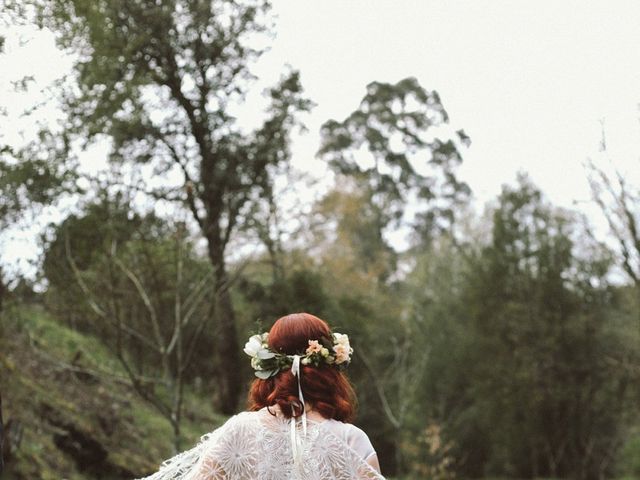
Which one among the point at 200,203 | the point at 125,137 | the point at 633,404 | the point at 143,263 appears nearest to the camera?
the point at 143,263

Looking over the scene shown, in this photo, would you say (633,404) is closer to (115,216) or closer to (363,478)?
(115,216)

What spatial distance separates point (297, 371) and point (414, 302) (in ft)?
77.6

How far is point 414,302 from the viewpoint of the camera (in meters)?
26.9

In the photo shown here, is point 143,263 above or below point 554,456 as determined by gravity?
above

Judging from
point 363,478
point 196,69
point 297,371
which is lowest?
point 363,478

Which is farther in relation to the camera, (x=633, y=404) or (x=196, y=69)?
(x=633, y=404)

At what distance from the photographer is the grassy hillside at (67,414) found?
429 inches

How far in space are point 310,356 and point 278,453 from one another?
1.37ft

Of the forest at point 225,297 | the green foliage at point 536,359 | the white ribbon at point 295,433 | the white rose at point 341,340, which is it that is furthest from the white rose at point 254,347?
the green foliage at point 536,359

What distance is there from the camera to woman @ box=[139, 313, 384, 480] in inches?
136

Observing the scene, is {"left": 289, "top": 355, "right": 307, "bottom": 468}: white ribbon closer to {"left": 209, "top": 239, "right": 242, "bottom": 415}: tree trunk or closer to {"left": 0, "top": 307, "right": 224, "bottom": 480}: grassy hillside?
{"left": 0, "top": 307, "right": 224, "bottom": 480}: grassy hillside

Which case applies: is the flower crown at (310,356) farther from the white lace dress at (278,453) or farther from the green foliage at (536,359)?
the green foliage at (536,359)

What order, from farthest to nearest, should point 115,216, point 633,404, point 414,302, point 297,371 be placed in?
1. point 414,302
2. point 633,404
3. point 115,216
4. point 297,371

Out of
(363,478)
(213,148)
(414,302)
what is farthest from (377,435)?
(363,478)
